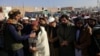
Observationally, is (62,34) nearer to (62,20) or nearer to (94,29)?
(62,20)

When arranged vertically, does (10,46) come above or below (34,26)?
below

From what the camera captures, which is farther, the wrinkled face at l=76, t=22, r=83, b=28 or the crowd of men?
the wrinkled face at l=76, t=22, r=83, b=28

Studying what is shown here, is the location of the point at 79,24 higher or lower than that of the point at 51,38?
higher

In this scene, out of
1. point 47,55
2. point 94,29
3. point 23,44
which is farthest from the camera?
point 23,44

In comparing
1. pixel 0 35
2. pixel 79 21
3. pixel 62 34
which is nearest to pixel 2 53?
pixel 0 35

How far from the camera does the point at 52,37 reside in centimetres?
814

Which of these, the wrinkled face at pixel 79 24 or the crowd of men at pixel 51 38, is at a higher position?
the wrinkled face at pixel 79 24

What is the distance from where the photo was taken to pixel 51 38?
8.12 m

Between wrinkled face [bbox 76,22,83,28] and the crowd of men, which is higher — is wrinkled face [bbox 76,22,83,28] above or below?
above

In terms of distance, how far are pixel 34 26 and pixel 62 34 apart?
98 cm

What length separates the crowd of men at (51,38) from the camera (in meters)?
6.88

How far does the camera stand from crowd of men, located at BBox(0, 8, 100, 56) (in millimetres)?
6875

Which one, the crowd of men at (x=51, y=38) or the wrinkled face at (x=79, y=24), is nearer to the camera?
the crowd of men at (x=51, y=38)

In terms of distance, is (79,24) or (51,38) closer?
(79,24)
